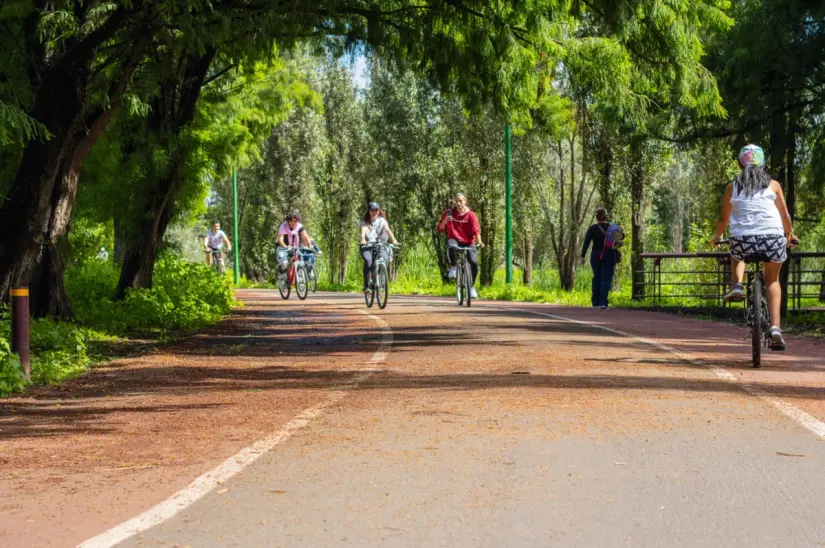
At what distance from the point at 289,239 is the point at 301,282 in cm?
108

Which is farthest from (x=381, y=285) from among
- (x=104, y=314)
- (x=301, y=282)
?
(x=301, y=282)

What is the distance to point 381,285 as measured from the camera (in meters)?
24.1

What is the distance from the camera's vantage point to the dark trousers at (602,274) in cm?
2555

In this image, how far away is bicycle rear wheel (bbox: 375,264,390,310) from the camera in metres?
23.8

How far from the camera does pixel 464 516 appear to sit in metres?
5.71

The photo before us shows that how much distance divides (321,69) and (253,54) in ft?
134

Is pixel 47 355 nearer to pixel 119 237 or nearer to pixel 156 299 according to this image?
pixel 156 299

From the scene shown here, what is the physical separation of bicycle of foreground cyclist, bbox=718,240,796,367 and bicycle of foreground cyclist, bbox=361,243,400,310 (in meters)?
11.9

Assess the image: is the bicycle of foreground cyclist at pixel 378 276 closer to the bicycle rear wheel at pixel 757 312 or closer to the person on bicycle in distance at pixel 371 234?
the person on bicycle in distance at pixel 371 234

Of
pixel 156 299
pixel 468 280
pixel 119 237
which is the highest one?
pixel 119 237

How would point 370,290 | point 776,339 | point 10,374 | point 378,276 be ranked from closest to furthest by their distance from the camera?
point 10,374, point 776,339, point 378,276, point 370,290

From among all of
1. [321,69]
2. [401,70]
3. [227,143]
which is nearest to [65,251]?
[401,70]

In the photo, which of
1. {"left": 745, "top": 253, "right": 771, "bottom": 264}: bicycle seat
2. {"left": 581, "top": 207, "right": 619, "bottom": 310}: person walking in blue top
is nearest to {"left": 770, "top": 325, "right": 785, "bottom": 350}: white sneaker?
{"left": 745, "top": 253, "right": 771, "bottom": 264}: bicycle seat

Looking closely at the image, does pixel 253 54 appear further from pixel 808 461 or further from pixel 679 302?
pixel 679 302
